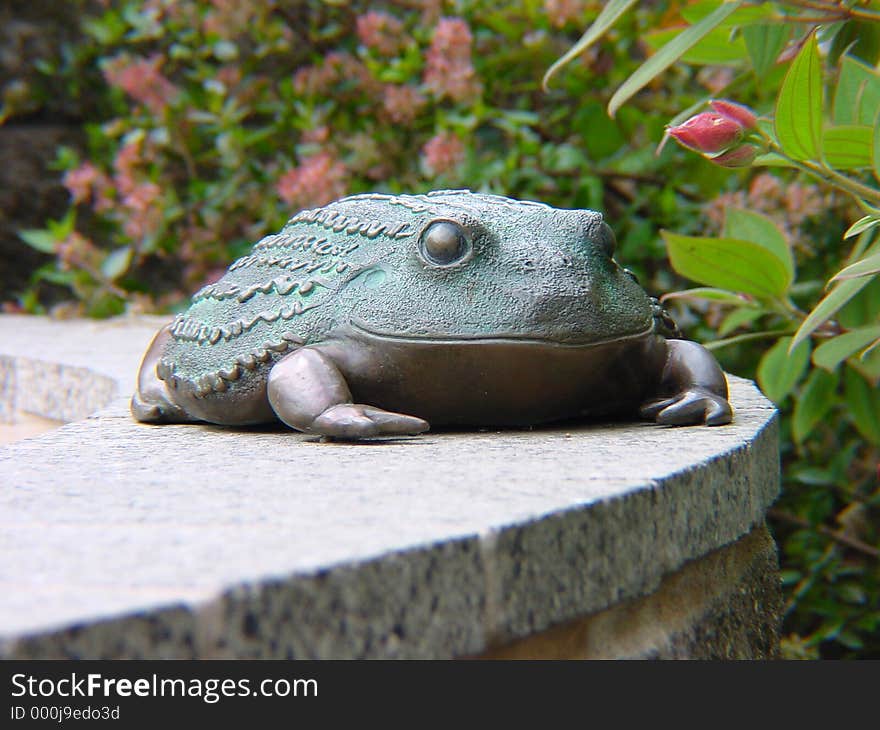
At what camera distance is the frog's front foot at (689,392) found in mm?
1707

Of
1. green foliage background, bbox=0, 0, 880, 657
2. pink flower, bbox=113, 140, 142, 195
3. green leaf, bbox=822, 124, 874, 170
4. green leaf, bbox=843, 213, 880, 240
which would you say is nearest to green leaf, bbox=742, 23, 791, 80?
green leaf, bbox=822, 124, 874, 170

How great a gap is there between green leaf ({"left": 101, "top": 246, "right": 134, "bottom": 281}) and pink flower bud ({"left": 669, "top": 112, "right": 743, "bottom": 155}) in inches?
120

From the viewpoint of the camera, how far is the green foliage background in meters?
2.98

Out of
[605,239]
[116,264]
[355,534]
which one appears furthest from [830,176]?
[116,264]

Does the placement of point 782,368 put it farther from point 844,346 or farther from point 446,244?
point 446,244

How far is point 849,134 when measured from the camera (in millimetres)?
1651

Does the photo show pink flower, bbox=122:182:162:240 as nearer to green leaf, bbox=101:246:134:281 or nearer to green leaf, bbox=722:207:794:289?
green leaf, bbox=101:246:134:281

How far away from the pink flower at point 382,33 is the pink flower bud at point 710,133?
2.43m

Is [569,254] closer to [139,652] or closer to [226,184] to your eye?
[139,652]

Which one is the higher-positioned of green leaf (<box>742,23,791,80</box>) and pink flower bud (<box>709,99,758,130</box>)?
green leaf (<box>742,23,791,80</box>)

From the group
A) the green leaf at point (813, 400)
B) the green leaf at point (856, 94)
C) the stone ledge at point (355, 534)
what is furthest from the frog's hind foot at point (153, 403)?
the green leaf at point (813, 400)

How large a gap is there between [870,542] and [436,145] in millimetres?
1681

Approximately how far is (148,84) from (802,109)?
10.1 ft
